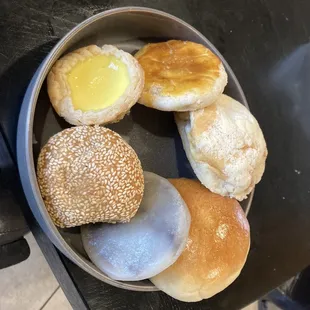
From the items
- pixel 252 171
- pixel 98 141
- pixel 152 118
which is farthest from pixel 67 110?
pixel 252 171

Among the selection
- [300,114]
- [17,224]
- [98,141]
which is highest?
[98,141]

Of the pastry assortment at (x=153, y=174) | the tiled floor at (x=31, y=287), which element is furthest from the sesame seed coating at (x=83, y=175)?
the tiled floor at (x=31, y=287)

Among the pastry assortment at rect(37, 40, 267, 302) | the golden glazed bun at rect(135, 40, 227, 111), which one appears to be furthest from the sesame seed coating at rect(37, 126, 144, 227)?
the golden glazed bun at rect(135, 40, 227, 111)

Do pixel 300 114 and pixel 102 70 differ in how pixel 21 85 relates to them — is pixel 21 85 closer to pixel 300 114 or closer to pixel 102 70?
pixel 102 70

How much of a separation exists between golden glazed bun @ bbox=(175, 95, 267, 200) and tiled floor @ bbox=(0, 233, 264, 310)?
593 millimetres

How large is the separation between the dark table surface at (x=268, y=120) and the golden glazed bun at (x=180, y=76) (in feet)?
0.51

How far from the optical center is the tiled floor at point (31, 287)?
1.31 meters

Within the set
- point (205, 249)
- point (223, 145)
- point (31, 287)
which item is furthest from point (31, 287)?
point (223, 145)

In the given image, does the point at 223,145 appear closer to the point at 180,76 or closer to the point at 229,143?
the point at 229,143

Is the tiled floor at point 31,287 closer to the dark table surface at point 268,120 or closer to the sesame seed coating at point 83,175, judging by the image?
the dark table surface at point 268,120

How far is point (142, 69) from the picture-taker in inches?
32.9

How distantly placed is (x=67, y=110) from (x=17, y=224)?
297mm

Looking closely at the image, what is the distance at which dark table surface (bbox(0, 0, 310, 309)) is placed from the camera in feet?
3.28

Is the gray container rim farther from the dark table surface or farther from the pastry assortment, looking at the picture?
the dark table surface
